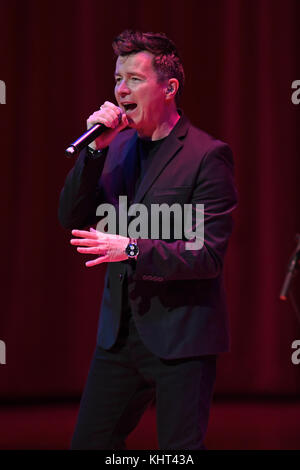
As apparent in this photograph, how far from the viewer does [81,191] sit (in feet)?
6.49

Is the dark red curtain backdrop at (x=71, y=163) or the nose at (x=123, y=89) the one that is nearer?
the nose at (x=123, y=89)

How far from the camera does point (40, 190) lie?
394 centimetres

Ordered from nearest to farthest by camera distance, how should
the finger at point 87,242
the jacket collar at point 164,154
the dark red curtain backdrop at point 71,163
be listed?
the finger at point 87,242, the jacket collar at point 164,154, the dark red curtain backdrop at point 71,163

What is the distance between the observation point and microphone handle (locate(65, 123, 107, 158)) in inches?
71.9

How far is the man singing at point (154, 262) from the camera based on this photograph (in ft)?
5.92

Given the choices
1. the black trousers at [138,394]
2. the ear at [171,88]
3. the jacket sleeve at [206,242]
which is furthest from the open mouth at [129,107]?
the black trousers at [138,394]

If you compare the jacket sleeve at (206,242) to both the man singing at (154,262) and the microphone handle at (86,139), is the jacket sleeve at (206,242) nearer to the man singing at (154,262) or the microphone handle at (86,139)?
the man singing at (154,262)

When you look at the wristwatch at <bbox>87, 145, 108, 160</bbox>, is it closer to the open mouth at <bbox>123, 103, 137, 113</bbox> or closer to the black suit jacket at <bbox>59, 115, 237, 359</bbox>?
the black suit jacket at <bbox>59, 115, 237, 359</bbox>

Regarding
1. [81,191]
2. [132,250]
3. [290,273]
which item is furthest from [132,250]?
[290,273]

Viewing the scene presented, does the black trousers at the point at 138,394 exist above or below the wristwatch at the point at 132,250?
below
